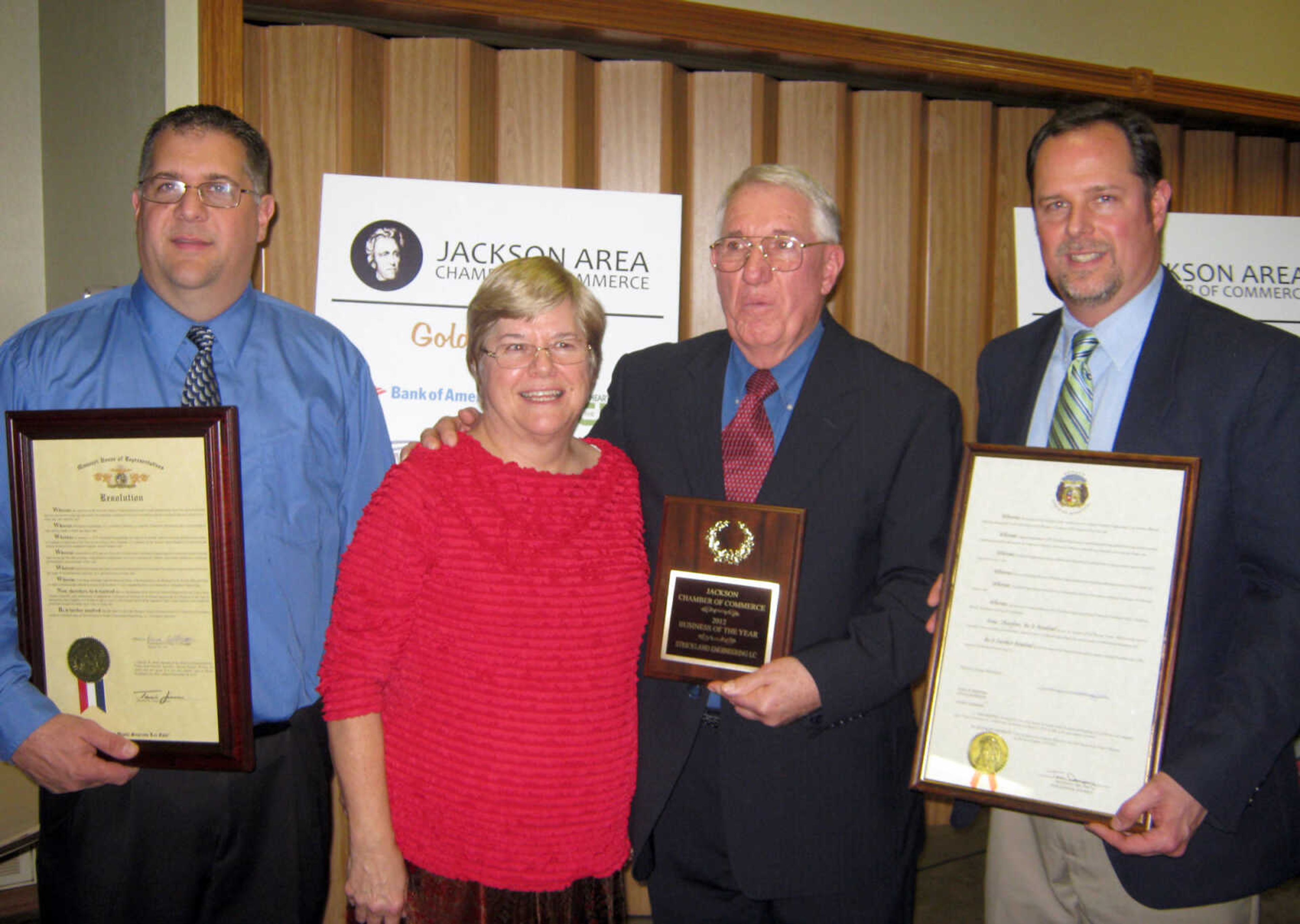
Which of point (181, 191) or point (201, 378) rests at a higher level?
point (181, 191)

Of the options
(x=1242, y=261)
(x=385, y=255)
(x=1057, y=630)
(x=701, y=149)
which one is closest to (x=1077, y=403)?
(x=1057, y=630)

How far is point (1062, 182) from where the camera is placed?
1756mm

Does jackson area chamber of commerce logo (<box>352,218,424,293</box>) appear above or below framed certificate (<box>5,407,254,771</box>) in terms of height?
above

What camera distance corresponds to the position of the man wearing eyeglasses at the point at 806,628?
171cm

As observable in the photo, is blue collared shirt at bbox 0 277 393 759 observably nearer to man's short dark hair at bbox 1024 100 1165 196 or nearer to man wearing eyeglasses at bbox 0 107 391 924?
man wearing eyeglasses at bbox 0 107 391 924

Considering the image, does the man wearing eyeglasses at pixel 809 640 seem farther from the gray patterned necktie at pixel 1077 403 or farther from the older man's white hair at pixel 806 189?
the gray patterned necktie at pixel 1077 403

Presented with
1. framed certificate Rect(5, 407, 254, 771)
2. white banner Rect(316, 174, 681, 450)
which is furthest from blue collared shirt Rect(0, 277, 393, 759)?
white banner Rect(316, 174, 681, 450)

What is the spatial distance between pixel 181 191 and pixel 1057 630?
1902 millimetres

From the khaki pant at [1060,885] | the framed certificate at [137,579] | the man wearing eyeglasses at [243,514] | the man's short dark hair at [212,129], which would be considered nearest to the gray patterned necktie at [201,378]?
the man wearing eyeglasses at [243,514]

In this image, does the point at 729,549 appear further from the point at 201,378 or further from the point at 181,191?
the point at 181,191

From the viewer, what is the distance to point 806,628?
5.76ft

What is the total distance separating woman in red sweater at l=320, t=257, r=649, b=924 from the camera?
1.57 meters

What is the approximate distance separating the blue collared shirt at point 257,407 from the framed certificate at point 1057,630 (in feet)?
4.20

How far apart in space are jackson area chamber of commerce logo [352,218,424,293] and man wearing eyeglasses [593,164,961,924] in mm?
1287
